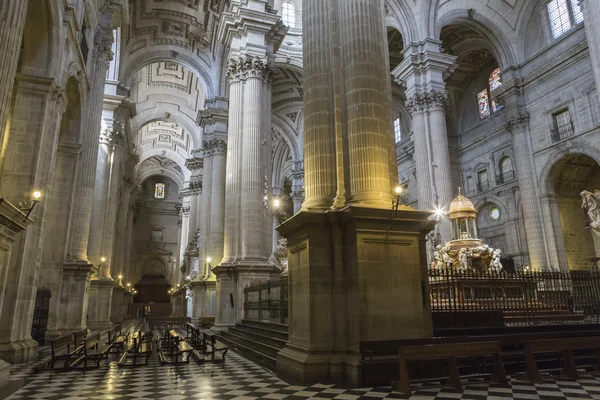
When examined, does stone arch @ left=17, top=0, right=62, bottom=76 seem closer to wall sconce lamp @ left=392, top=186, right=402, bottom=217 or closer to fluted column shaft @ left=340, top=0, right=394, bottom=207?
fluted column shaft @ left=340, top=0, right=394, bottom=207

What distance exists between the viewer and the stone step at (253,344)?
863 centimetres

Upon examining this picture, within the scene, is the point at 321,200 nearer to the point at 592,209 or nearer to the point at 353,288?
the point at 353,288

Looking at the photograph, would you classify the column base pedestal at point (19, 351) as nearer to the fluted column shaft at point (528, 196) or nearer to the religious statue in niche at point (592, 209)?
the religious statue in niche at point (592, 209)

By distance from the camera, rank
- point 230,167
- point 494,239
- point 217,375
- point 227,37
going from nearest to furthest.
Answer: point 217,375, point 230,167, point 227,37, point 494,239

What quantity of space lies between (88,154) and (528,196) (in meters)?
20.3

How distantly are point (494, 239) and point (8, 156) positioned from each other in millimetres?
25007

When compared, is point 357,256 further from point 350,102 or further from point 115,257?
point 115,257

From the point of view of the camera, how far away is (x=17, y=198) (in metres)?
8.82

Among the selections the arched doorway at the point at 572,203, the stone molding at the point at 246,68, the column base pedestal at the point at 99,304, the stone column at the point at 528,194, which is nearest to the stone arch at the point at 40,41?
the stone molding at the point at 246,68

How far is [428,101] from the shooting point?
783 inches

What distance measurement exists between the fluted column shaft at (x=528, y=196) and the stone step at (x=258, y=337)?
1453 centimetres

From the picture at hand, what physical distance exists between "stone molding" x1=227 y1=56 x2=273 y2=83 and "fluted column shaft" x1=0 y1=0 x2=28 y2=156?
9651mm

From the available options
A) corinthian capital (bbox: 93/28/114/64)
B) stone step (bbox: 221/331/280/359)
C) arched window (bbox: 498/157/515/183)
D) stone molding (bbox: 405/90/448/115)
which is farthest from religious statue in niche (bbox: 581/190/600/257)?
corinthian capital (bbox: 93/28/114/64)

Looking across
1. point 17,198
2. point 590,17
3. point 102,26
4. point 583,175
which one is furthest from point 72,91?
point 583,175
